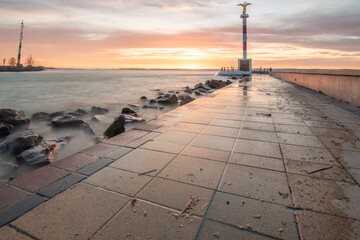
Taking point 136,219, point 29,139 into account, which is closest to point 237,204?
point 136,219

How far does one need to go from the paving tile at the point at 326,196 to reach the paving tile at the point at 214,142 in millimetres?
1114

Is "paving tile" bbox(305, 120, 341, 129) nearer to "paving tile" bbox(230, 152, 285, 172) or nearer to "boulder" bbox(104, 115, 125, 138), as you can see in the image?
"paving tile" bbox(230, 152, 285, 172)

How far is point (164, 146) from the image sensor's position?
3301 mm

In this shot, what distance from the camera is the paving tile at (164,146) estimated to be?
3.13 m

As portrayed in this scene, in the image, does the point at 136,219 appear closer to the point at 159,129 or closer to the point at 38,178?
the point at 38,178

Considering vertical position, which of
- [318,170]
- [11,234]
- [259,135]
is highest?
[259,135]

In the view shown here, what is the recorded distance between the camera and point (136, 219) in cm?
167

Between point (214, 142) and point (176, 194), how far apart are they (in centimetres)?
163

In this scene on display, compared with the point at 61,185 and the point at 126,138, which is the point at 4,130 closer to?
the point at 126,138

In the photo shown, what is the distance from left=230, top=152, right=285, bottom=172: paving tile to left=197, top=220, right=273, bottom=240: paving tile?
1.18m

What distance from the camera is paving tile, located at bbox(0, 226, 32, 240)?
149cm

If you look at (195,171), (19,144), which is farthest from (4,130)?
(195,171)

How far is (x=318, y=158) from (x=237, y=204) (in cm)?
171

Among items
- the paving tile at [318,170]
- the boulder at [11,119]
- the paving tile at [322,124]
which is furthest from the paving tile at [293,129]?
the boulder at [11,119]
